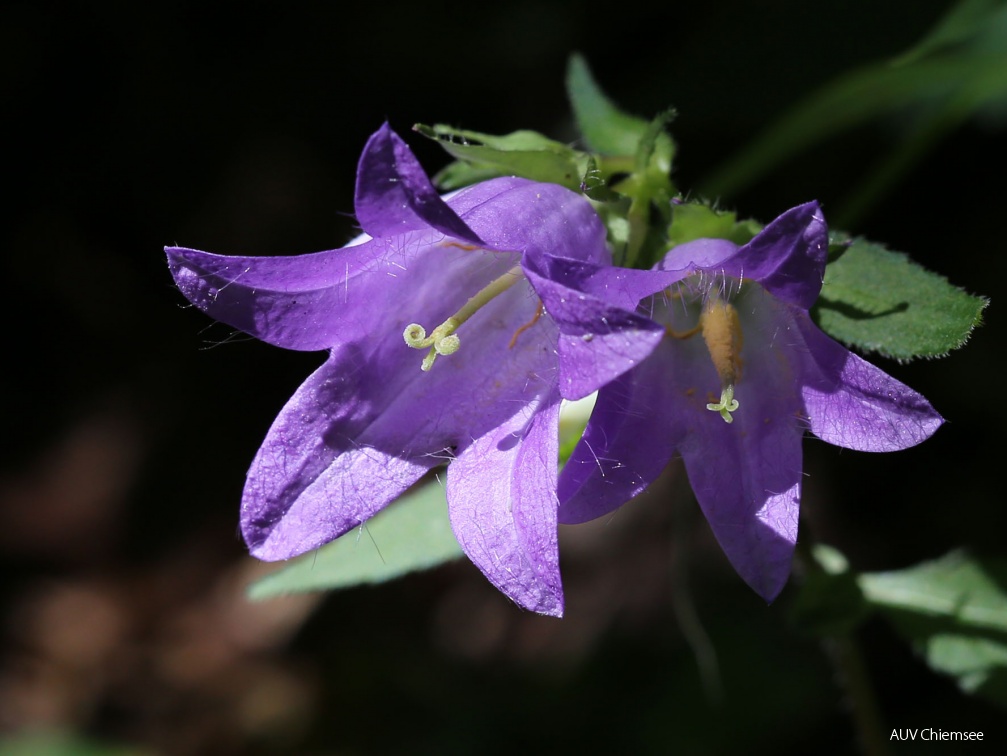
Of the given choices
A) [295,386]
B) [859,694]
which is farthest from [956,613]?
[295,386]

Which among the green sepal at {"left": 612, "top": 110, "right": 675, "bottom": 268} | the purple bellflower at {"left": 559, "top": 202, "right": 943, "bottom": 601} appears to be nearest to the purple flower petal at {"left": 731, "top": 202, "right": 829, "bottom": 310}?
the purple bellflower at {"left": 559, "top": 202, "right": 943, "bottom": 601}

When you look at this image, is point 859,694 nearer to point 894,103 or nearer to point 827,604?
point 827,604

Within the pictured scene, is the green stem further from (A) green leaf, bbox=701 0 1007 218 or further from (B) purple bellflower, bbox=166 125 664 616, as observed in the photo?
(A) green leaf, bbox=701 0 1007 218

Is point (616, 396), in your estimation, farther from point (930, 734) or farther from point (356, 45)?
point (356, 45)

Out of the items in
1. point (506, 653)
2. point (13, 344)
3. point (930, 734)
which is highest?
point (13, 344)

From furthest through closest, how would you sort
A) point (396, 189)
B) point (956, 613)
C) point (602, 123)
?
point (956, 613) → point (602, 123) → point (396, 189)

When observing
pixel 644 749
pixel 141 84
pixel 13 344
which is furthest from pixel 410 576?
pixel 141 84
